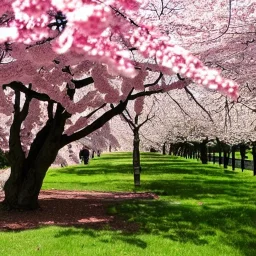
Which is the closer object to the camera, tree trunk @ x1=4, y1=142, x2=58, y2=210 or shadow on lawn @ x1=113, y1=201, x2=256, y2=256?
shadow on lawn @ x1=113, y1=201, x2=256, y2=256

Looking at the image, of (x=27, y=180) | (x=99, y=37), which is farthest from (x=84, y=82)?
(x=99, y=37)

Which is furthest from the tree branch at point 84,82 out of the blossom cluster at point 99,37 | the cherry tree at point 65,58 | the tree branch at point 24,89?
the blossom cluster at point 99,37

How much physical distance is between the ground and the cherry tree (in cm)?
73

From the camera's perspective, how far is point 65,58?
8461 mm

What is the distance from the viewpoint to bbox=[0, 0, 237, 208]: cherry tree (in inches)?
72.1

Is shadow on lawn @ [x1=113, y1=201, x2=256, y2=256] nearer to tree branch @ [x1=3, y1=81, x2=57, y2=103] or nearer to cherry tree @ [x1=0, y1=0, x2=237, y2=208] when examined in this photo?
cherry tree @ [x1=0, y1=0, x2=237, y2=208]

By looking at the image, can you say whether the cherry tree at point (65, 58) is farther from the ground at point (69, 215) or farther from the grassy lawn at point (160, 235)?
the grassy lawn at point (160, 235)

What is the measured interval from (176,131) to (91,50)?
1946 inches

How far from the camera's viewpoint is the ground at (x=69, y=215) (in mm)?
10688

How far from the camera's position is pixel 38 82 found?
8734 mm

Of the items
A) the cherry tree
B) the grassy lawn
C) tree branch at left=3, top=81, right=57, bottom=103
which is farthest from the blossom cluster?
tree branch at left=3, top=81, right=57, bottom=103

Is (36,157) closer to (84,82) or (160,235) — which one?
(84,82)

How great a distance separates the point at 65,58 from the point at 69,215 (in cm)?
526

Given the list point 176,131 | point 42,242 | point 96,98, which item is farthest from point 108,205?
point 176,131
